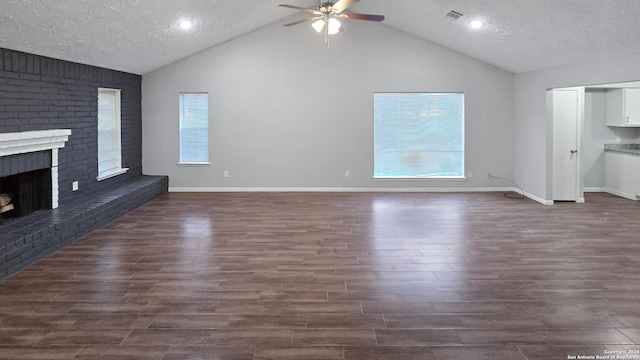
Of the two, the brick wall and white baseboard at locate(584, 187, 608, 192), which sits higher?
the brick wall

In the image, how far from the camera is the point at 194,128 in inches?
355

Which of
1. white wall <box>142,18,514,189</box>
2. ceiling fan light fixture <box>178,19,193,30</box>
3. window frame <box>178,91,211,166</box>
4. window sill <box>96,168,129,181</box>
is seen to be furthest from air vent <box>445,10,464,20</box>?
window sill <box>96,168,129,181</box>

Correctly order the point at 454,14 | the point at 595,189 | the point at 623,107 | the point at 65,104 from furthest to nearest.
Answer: the point at 595,189
the point at 623,107
the point at 454,14
the point at 65,104

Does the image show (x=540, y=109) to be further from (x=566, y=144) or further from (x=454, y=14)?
(x=454, y=14)

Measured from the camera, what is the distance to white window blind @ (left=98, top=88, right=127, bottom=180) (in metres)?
7.44

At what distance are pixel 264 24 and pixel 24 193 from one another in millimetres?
4818

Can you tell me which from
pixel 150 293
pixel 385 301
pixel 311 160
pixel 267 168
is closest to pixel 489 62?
pixel 311 160

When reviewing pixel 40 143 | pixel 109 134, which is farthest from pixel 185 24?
pixel 40 143

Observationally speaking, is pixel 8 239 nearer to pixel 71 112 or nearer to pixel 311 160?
pixel 71 112

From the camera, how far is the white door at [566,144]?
7.71 m

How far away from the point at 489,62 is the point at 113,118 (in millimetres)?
6351

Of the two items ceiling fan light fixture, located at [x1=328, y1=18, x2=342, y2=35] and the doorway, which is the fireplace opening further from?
the doorway

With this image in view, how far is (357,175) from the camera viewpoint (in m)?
9.05

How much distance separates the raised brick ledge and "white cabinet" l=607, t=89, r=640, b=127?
25.8 ft
